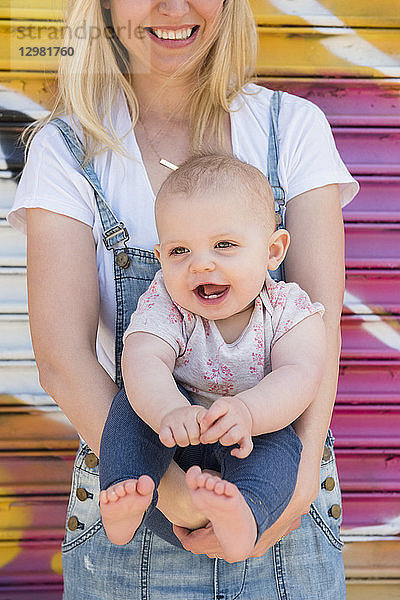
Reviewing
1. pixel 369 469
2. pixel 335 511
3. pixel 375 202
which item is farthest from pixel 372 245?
pixel 335 511

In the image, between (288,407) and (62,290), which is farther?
(62,290)

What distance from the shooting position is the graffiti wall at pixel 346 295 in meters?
2.98

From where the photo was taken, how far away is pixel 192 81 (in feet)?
7.38

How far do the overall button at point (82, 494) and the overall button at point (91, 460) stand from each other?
0.23 ft

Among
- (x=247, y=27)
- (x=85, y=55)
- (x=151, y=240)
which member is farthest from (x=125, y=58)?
(x=151, y=240)

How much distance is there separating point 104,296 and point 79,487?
0.53 meters

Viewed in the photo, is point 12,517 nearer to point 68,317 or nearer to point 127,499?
point 68,317

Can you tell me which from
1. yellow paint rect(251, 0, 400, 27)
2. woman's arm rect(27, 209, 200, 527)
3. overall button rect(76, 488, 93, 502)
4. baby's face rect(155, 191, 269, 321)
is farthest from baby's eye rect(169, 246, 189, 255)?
yellow paint rect(251, 0, 400, 27)

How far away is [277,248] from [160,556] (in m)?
0.86

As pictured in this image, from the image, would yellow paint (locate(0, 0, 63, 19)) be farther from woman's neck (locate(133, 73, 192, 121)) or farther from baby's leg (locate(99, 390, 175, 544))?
baby's leg (locate(99, 390, 175, 544))

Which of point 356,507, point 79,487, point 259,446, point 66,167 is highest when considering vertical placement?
point 66,167

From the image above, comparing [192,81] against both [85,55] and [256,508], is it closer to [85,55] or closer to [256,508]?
[85,55]

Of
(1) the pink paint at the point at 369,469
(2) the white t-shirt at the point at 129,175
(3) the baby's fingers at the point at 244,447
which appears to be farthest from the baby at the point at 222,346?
(1) the pink paint at the point at 369,469

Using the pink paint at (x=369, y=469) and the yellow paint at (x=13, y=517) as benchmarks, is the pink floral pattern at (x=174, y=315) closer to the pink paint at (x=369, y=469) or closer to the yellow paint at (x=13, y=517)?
the pink paint at (x=369, y=469)
